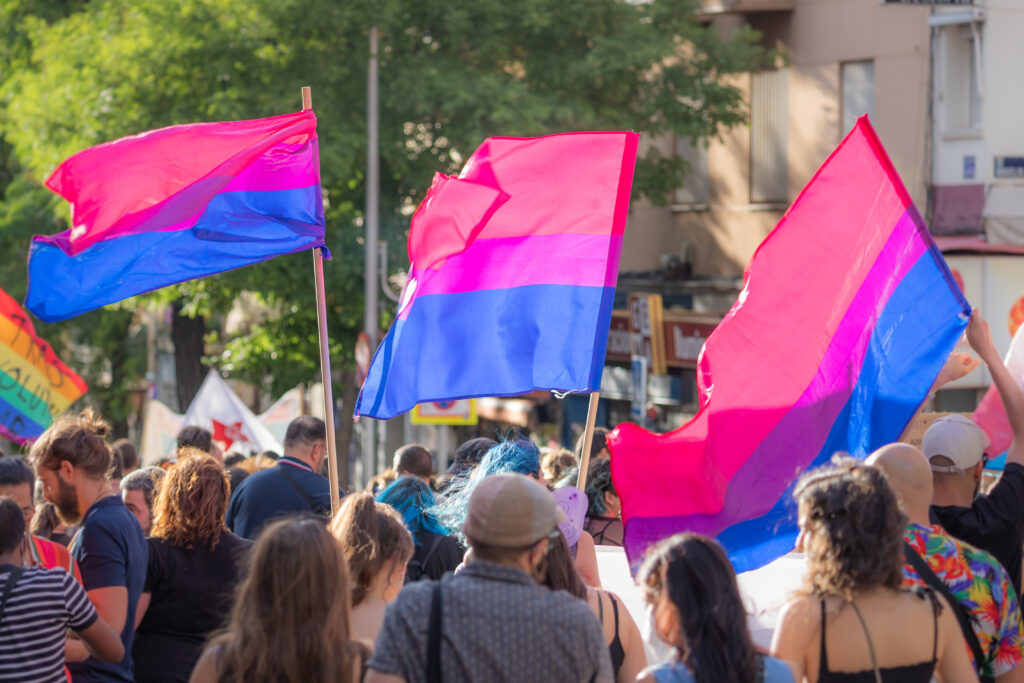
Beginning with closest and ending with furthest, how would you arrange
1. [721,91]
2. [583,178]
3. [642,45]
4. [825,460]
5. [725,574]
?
1. [725,574]
2. [825,460]
3. [583,178]
4. [642,45]
5. [721,91]

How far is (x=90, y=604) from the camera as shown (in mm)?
4348

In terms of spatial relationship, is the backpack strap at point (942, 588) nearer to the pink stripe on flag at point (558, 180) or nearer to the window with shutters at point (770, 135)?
the pink stripe on flag at point (558, 180)

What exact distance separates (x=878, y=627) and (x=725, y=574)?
0.55 metres

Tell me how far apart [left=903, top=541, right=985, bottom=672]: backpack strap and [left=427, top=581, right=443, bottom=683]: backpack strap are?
62.3 inches

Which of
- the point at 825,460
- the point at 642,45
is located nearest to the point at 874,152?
the point at 825,460

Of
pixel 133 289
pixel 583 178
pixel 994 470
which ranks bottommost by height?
pixel 994 470

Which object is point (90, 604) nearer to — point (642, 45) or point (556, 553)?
point (556, 553)

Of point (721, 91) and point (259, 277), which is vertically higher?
point (721, 91)

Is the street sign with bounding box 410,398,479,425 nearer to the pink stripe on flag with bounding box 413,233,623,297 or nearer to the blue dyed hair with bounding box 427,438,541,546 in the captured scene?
the pink stripe on flag with bounding box 413,233,623,297

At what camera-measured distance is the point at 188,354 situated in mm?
24359

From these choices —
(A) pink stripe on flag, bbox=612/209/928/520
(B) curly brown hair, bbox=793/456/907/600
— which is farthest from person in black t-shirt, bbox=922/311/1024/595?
(B) curly brown hair, bbox=793/456/907/600

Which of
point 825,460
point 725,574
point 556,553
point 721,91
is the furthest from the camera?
point 721,91

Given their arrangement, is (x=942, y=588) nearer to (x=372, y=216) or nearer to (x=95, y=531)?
Result: (x=95, y=531)

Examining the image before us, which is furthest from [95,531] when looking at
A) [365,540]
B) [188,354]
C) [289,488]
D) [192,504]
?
[188,354]
